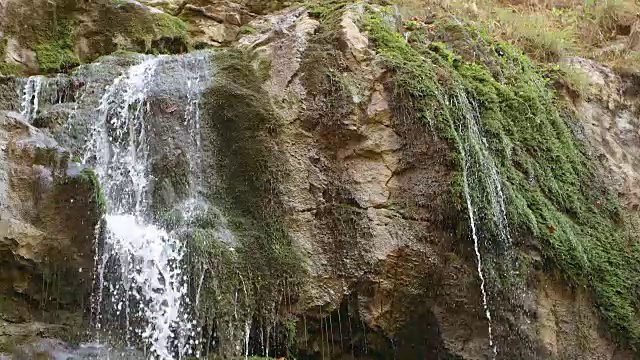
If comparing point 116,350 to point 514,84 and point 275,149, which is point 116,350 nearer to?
point 275,149

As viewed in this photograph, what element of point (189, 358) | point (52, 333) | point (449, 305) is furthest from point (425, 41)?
point (52, 333)

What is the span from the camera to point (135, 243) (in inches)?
213

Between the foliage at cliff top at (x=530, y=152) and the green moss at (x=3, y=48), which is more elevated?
the green moss at (x=3, y=48)

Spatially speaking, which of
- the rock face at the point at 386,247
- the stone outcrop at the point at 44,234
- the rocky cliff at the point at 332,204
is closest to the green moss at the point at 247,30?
the rocky cliff at the point at 332,204

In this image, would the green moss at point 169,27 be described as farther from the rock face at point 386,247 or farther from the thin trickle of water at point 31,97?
the rock face at point 386,247

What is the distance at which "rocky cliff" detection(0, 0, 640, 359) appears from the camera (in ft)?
17.6

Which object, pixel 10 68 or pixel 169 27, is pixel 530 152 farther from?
pixel 10 68

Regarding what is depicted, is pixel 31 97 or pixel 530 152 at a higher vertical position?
pixel 31 97

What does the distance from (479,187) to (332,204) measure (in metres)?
1.50

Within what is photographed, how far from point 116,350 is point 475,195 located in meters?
3.61

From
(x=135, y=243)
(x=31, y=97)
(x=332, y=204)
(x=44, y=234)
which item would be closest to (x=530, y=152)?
(x=332, y=204)

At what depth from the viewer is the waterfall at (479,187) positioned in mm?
6020

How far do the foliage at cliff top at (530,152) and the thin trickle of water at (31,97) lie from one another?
12.1 ft

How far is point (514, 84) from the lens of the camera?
821cm
